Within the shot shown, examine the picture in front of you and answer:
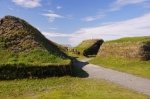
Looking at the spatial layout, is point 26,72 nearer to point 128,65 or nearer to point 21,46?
point 21,46

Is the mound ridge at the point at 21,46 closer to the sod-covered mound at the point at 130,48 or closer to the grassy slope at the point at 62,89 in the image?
the grassy slope at the point at 62,89

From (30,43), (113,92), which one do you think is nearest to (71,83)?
(113,92)

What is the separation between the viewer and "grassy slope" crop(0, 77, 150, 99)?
1983 cm

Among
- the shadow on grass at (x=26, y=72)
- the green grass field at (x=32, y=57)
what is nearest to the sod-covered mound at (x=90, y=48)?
the green grass field at (x=32, y=57)

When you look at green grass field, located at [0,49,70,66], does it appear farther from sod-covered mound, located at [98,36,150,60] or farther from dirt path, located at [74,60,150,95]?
sod-covered mound, located at [98,36,150,60]

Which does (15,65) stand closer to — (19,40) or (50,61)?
(50,61)

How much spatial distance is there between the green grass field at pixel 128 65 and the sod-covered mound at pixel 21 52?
691 cm

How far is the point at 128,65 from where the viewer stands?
120 feet

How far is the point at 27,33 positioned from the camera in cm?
3662

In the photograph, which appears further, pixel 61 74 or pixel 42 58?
pixel 42 58

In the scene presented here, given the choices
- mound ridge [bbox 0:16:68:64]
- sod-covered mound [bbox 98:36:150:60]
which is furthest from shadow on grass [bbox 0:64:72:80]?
sod-covered mound [bbox 98:36:150:60]

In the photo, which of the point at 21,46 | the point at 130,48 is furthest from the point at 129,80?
the point at 21,46

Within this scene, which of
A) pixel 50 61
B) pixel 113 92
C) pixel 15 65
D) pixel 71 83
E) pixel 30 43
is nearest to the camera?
pixel 113 92

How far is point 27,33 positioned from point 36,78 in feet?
35.9
